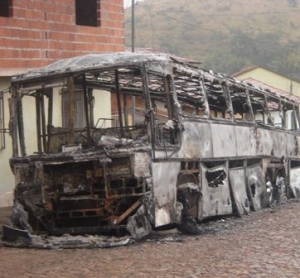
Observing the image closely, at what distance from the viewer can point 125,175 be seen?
10375mm

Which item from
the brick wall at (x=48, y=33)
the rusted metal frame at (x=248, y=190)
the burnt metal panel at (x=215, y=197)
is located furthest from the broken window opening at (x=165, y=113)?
the brick wall at (x=48, y=33)

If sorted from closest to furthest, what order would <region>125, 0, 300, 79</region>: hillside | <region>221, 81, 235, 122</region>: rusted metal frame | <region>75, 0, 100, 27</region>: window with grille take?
<region>221, 81, 235, 122</region>: rusted metal frame, <region>75, 0, 100, 27</region>: window with grille, <region>125, 0, 300, 79</region>: hillside

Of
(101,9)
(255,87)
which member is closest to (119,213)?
(255,87)

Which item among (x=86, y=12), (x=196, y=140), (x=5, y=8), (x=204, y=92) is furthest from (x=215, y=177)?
(x=86, y=12)

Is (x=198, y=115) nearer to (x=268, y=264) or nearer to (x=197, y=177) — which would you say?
(x=197, y=177)

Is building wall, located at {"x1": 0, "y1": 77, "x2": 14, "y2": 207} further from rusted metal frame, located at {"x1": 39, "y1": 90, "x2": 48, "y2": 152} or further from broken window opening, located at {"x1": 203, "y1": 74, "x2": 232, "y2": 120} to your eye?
broken window opening, located at {"x1": 203, "y1": 74, "x2": 232, "y2": 120}

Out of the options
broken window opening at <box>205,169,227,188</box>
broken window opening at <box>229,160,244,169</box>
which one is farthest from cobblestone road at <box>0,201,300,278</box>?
broken window opening at <box>229,160,244,169</box>

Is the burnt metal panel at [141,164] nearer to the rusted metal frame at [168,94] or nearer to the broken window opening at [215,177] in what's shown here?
the rusted metal frame at [168,94]

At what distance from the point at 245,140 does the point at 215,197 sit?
2.44 m

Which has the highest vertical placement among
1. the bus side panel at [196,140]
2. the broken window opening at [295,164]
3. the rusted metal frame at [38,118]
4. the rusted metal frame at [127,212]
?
the rusted metal frame at [38,118]

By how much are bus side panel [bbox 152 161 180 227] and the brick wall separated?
629cm

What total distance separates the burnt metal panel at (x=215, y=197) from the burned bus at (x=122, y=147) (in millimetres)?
19

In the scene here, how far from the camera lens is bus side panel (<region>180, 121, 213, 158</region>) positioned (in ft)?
38.4

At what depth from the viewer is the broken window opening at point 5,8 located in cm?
1630
